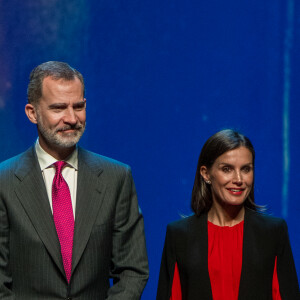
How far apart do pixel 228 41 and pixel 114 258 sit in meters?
1.78

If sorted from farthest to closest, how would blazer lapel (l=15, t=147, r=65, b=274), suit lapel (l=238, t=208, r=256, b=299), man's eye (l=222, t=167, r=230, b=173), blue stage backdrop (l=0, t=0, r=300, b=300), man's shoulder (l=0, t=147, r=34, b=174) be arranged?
blue stage backdrop (l=0, t=0, r=300, b=300) → man's eye (l=222, t=167, r=230, b=173) → suit lapel (l=238, t=208, r=256, b=299) → man's shoulder (l=0, t=147, r=34, b=174) → blazer lapel (l=15, t=147, r=65, b=274)

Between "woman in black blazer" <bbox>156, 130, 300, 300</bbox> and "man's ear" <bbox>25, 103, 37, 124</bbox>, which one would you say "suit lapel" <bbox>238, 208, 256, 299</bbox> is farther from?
"man's ear" <bbox>25, 103, 37, 124</bbox>

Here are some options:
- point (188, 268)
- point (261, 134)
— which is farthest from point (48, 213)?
point (261, 134)

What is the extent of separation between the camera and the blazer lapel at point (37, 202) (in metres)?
2.18

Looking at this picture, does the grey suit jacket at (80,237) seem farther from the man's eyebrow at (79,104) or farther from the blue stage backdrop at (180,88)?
the blue stage backdrop at (180,88)

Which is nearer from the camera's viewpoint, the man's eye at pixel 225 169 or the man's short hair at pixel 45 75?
the man's short hair at pixel 45 75

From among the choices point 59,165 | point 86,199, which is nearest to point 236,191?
point 86,199

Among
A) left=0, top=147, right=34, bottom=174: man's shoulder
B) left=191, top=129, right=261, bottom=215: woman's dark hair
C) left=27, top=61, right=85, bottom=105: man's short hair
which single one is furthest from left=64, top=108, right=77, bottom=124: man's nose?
left=191, top=129, right=261, bottom=215: woman's dark hair

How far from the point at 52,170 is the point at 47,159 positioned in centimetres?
5

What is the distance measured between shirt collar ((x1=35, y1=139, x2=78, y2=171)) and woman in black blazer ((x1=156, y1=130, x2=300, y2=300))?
526mm

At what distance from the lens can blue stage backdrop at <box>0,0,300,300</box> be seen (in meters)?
3.59

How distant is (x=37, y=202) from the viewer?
223 cm

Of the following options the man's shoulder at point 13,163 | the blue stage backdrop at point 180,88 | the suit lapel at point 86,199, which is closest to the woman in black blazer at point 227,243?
the suit lapel at point 86,199

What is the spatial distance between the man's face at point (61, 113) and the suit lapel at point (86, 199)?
126mm
